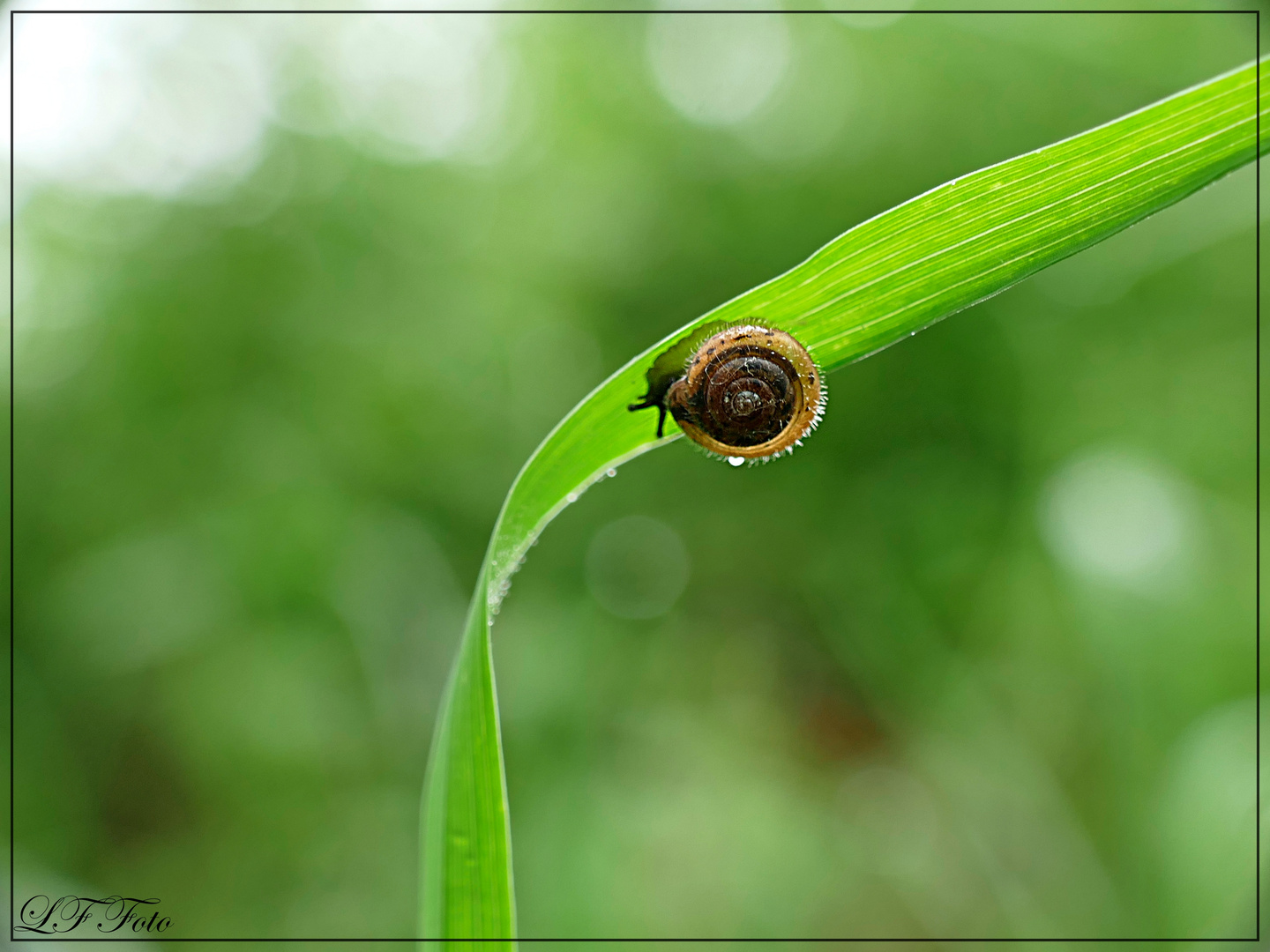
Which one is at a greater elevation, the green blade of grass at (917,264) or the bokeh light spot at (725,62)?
the bokeh light spot at (725,62)

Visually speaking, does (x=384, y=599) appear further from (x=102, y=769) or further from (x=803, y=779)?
(x=803, y=779)

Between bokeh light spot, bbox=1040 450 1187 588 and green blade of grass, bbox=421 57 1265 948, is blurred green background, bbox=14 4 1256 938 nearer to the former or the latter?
bokeh light spot, bbox=1040 450 1187 588

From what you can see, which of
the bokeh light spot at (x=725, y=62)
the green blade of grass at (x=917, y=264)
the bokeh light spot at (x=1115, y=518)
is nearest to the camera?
the green blade of grass at (x=917, y=264)

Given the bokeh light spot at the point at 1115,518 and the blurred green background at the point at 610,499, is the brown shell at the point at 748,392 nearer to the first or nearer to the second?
the blurred green background at the point at 610,499

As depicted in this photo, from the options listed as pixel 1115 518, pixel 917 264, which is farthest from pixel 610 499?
pixel 917 264

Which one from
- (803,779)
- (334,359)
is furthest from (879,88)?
(803,779)

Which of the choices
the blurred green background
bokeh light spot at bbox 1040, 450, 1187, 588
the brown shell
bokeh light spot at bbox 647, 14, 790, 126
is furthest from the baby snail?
bokeh light spot at bbox 647, 14, 790, 126

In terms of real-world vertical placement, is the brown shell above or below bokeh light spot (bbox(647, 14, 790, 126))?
below

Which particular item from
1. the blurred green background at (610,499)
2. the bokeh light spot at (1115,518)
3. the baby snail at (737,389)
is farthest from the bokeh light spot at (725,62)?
the baby snail at (737,389)
